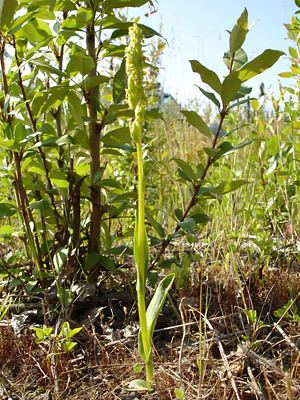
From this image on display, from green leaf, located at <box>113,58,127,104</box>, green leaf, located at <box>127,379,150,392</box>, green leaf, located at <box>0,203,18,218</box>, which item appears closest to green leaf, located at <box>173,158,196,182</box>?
green leaf, located at <box>113,58,127,104</box>

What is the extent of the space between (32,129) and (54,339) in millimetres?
610

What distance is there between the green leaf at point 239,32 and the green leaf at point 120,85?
312mm

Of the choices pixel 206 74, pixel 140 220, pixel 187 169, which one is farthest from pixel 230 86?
pixel 140 220

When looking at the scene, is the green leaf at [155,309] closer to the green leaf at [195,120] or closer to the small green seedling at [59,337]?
the small green seedling at [59,337]

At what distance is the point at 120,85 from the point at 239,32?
0.36 metres

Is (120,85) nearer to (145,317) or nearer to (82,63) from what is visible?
(82,63)

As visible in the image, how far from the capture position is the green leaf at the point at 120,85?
1.39 metres

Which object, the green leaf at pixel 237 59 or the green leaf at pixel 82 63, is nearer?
the green leaf at pixel 82 63

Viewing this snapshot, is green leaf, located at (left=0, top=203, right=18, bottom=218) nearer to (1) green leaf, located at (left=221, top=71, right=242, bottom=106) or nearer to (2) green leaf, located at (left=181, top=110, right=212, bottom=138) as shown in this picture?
Result: (2) green leaf, located at (left=181, top=110, right=212, bottom=138)

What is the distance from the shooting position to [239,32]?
1.26 meters

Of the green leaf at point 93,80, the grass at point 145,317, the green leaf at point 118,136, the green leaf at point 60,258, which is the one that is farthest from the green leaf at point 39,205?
the green leaf at point 93,80

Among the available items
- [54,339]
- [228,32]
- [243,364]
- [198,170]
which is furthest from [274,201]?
[54,339]

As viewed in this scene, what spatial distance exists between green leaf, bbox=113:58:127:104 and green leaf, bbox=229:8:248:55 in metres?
0.31

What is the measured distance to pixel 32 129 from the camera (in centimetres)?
143
